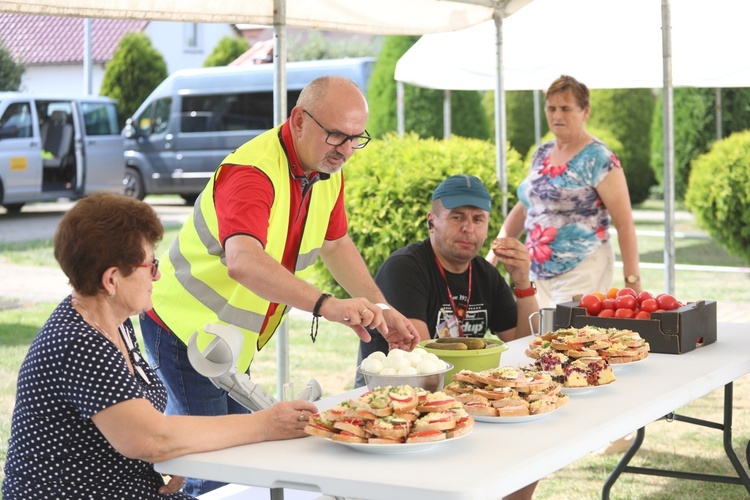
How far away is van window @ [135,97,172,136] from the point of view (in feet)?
60.0

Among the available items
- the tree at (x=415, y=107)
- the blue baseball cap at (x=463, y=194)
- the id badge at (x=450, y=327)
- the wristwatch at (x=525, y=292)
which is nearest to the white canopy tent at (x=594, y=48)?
the wristwatch at (x=525, y=292)

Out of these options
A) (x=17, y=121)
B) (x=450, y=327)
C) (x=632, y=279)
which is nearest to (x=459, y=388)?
(x=450, y=327)

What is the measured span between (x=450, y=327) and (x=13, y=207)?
46.7ft

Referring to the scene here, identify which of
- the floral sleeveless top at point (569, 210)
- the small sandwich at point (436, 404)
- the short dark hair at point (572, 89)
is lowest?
the small sandwich at point (436, 404)

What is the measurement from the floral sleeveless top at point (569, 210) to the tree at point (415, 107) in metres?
11.5

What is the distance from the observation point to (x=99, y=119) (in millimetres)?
16641

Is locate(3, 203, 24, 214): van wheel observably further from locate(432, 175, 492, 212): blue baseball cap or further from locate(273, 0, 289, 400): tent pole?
locate(432, 175, 492, 212): blue baseball cap

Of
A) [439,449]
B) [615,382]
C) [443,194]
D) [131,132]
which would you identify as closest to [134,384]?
[439,449]

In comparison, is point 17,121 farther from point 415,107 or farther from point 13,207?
point 415,107

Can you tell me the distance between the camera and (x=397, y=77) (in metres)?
7.01

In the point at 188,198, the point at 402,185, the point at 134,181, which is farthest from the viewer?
the point at 188,198

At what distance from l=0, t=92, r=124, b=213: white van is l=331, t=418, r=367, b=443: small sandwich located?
13.8 metres

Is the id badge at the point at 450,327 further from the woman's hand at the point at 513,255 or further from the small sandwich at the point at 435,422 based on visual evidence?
the small sandwich at the point at 435,422

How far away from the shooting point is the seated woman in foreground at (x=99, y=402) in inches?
83.7
